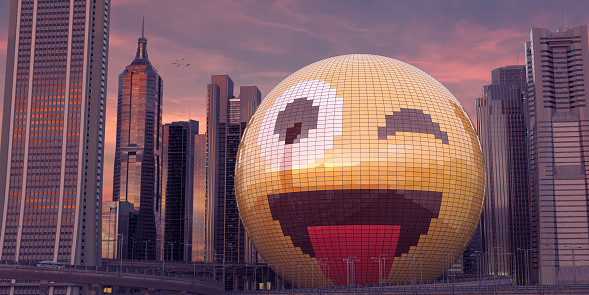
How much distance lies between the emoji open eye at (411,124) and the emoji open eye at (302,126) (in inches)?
167

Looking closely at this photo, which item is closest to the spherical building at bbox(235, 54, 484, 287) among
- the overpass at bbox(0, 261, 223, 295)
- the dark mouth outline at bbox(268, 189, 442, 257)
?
the dark mouth outline at bbox(268, 189, 442, 257)

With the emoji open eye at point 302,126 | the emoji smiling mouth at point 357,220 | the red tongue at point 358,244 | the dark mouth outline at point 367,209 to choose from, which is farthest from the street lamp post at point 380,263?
the emoji open eye at point 302,126

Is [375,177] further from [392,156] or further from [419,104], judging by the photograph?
[419,104]

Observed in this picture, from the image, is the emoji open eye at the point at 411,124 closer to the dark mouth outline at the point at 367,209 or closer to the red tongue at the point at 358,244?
the dark mouth outline at the point at 367,209

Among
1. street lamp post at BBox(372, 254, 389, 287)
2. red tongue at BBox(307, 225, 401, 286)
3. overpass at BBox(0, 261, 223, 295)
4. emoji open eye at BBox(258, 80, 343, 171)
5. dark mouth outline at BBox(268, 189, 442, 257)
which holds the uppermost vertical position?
emoji open eye at BBox(258, 80, 343, 171)

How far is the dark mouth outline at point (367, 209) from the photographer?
65.1 m

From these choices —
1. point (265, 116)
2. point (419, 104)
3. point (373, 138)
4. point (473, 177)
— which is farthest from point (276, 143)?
point (473, 177)

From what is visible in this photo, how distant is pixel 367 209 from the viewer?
65.1 m

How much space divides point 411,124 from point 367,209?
28.1 feet

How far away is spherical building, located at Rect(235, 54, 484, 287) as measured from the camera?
2569 inches

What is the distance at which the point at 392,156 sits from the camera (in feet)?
214

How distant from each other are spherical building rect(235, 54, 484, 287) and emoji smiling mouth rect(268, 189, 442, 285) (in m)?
0.09

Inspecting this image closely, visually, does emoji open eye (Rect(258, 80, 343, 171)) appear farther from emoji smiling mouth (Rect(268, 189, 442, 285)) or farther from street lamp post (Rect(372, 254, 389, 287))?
street lamp post (Rect(372, 254, 389, 287))

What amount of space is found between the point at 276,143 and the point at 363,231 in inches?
442
